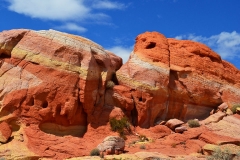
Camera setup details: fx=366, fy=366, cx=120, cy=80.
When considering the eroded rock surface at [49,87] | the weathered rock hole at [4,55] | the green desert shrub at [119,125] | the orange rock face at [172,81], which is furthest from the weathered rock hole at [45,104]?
the orange rock face at [172,81]

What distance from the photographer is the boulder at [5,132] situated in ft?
71.7

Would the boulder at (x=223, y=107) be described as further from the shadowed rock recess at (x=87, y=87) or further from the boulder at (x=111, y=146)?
the boulder at (x=111, y=146)

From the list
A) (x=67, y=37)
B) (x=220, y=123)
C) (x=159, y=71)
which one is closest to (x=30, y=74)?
(x=67, y=37)

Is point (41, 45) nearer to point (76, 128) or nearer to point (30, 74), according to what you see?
point (30, 74)

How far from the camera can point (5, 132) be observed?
22.2 m

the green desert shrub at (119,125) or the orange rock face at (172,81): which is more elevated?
the orange rock face at (172,81)

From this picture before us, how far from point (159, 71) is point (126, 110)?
4.57m

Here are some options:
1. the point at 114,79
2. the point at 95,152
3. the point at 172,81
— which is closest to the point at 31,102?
the point at 95,152

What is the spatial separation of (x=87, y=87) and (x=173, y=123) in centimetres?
766

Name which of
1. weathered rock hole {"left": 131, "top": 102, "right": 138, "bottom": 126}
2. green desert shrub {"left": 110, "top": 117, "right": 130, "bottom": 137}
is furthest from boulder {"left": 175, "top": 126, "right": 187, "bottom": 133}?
green desert shrub {"left": 110, "top": 117, "right": 130, "bottom": 137}

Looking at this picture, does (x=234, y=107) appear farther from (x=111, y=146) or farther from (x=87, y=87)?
(x=111, y=146)

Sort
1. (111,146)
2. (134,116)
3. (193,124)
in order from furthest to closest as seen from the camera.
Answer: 1. (193,124)
2. (134,116)
3. (111,146)

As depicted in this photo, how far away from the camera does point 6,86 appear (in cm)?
2364

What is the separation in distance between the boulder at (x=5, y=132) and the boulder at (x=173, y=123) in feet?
41.1
